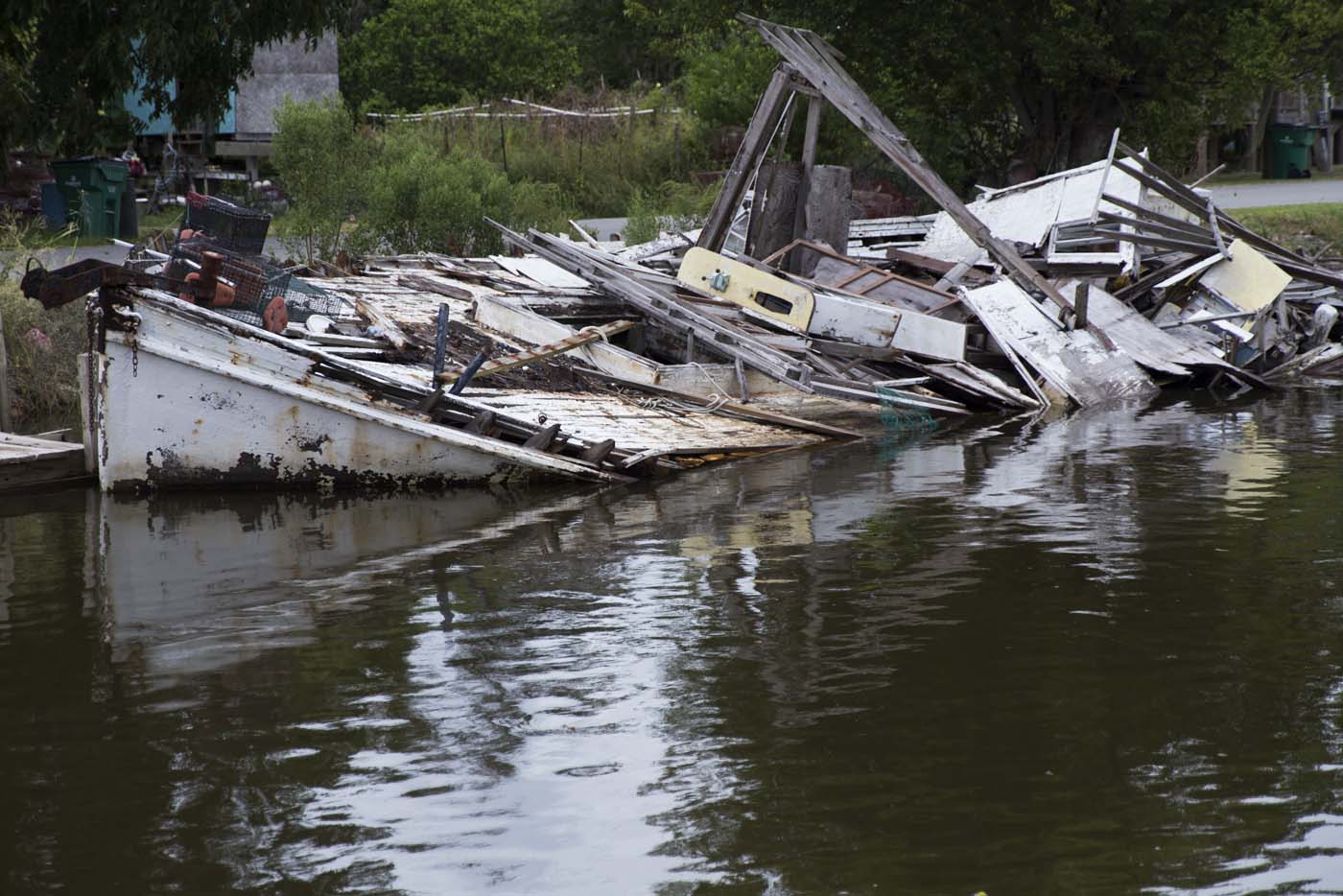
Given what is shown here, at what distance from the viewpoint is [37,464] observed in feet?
41.1

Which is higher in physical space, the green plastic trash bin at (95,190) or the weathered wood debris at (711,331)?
the green plastic trash bin at (95,190)

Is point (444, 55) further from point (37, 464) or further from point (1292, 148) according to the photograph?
point (37, 464)

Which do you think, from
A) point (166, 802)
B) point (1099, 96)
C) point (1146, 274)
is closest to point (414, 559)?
point (166, 802)

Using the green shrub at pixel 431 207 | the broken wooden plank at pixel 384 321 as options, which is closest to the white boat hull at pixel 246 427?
the broken wooden plank at pixel 384 321

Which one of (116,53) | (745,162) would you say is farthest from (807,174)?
(116,53)

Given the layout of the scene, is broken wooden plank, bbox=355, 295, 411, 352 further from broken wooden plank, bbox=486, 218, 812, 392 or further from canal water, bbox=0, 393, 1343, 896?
canal water, bbox=0, 393, 1343, 896

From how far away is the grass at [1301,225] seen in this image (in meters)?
25.1

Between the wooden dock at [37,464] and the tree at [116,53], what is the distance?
2700 millimetres

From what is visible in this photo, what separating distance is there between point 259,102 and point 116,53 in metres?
23.8

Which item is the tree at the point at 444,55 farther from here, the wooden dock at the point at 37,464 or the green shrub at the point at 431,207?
the wooden dock at the point at 37,464

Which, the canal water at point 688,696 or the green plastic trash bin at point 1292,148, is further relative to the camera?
the green plastic trash bin at point 1292,148

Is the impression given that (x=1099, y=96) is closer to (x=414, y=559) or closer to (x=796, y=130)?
(x=796, y=130)

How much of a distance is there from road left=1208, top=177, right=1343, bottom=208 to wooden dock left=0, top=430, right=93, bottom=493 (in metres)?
23.6

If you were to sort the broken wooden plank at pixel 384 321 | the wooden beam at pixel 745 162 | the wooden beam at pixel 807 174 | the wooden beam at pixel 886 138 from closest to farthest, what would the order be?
the broken wooden plank at pixel 384 321
the wooden beam at pixel 886 138
the wooden beam at pixel 745 162
the wooden beam at pixel 807 174
